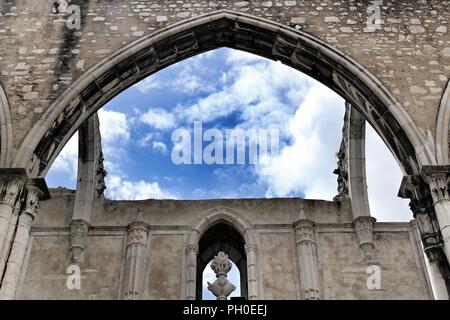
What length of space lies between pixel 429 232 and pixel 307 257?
5.15 meters

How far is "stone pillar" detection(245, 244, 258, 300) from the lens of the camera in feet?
35.6

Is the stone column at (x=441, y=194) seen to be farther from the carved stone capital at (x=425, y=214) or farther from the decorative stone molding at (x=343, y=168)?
the decorative stone molding at (x=343, y=168)

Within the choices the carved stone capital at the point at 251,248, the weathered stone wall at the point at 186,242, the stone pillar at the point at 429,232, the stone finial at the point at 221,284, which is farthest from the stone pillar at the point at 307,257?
the stone pillar at the point at 429,232

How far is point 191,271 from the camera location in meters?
11.1

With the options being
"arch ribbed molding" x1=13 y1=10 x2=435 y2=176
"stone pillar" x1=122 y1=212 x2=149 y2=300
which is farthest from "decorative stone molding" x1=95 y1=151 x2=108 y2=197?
"arch ribbed molding" x1=13 y1=10 x2=435 y2=176

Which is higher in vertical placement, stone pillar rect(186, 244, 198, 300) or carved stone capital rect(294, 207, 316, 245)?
carved stone capital rect(294, 207, 316, 245)

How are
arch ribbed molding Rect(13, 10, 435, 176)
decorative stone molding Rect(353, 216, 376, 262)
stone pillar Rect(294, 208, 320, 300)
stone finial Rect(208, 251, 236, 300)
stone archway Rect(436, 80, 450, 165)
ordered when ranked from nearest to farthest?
stone archway Rect(436, 80, 450, 165), arch ribbed molding Rect(13, 10, 435, 176), stone finial Rect(208, 251, 236, 300), stone pillar Rect(294, 208, 320, 300), decorative stone molding Rect(353, 216, 376, 262)

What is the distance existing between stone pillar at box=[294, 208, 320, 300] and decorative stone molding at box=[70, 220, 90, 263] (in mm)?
4754

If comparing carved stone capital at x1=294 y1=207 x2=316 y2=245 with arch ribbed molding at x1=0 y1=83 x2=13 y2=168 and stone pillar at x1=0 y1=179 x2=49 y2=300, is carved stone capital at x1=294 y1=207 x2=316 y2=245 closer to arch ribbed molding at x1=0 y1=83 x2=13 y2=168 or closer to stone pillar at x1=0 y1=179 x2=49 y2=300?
stone pillar at x1=0 y1=179 x2=49 y2=300

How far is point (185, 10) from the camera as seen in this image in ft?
26.5

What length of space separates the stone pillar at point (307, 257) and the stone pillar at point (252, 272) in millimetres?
974

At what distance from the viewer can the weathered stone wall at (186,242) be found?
11023 millimetres
